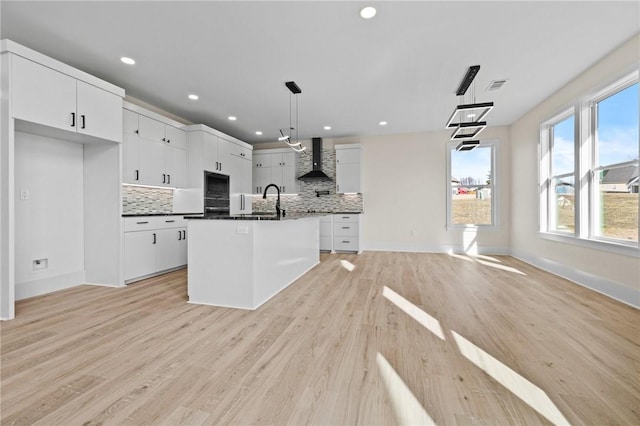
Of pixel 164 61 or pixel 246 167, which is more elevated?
pixel 164 61

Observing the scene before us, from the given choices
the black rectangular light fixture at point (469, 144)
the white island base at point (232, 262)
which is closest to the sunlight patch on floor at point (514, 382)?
the white island base at point (232, 262)

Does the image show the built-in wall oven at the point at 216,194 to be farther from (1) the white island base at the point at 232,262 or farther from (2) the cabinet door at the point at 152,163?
(1) the white island base at the point at 232,262

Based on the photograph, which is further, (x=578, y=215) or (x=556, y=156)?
(x=556, y=156)

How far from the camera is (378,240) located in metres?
6.62

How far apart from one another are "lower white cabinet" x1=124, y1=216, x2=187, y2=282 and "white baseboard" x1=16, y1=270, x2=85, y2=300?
0.64 m

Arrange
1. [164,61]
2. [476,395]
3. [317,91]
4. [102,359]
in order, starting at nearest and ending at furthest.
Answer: [476,395], [102,359], [164,61], [317,91]

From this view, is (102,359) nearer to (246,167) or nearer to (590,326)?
(590,326)

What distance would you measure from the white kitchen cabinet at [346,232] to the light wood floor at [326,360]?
3.03 metres

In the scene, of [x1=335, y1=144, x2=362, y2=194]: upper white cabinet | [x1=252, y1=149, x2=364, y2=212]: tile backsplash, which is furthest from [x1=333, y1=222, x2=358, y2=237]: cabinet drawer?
[x1=335, y1=144, x2=362, y2=194]: upper white cabinet

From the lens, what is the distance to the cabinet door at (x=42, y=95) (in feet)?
8.36

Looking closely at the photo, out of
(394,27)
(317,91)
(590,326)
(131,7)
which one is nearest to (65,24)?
(131,7)

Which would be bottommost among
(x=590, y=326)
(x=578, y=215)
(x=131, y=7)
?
(x=590, y=326)

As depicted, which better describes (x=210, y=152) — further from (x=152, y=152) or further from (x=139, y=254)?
(x=139, y=254)

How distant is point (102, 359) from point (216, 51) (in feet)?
10.0
